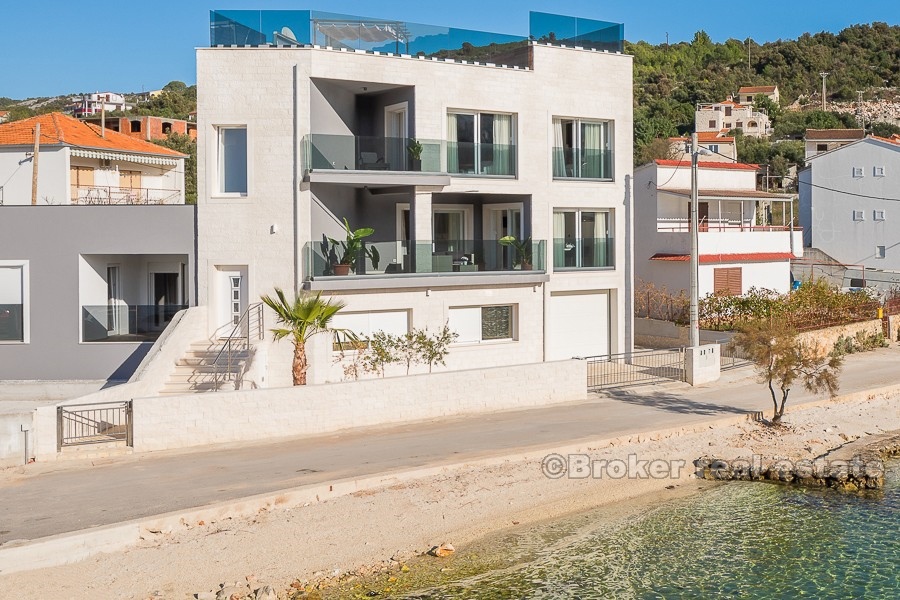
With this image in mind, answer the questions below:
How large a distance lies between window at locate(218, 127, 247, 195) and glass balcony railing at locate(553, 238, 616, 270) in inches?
403

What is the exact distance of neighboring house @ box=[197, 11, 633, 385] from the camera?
28.0 metres

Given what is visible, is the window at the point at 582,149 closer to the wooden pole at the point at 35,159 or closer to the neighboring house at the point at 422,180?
the neighboring house at the point at 422,180

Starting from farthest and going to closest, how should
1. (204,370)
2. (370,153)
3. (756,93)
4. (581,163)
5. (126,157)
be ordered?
(756,93), (126,157), (581,163), (370,153), (204,370)

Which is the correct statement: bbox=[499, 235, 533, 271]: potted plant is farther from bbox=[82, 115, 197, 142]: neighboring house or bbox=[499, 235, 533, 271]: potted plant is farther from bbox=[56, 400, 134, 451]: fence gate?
bbox=[82, 115, 197, 142]: neighboring house

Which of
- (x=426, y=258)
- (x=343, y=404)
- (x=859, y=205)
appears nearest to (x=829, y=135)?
(x=859, y=205)

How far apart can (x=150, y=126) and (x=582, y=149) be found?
48.3 m

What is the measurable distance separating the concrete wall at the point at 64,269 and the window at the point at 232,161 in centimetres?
134

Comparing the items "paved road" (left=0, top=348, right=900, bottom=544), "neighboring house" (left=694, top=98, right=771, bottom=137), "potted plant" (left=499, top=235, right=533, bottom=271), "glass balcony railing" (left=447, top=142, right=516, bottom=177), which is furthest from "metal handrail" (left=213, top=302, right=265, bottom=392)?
"neighboring house" (left=694, top=98, right=771, bottom=137)

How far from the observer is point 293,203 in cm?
2803

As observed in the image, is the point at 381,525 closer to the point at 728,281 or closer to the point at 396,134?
the point at 396,134

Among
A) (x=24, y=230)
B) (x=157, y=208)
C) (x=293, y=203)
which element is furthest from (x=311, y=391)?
(x=24, y=230)

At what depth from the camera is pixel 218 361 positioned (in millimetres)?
26781

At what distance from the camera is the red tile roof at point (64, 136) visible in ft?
117

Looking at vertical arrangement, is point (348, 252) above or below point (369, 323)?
above
